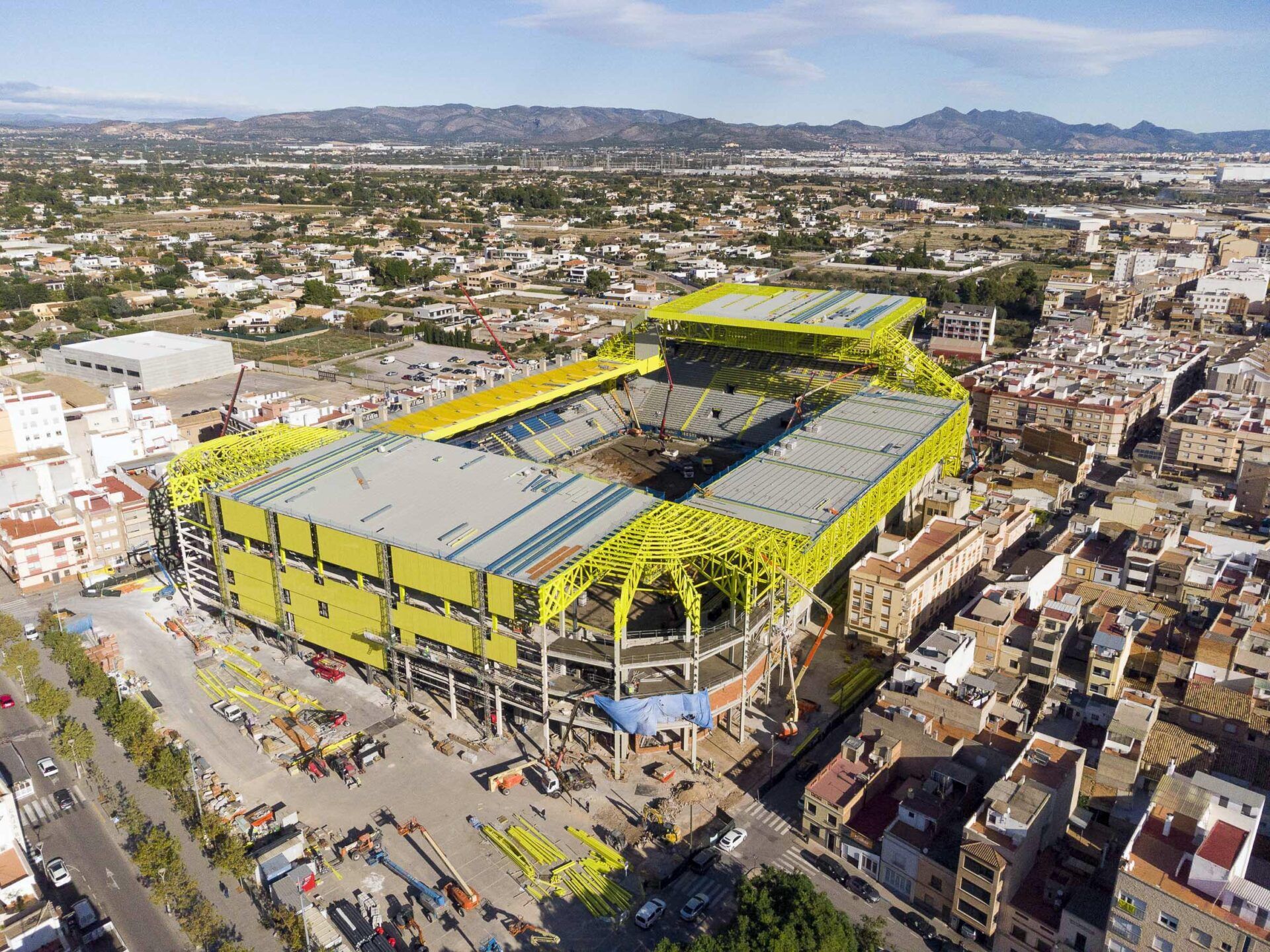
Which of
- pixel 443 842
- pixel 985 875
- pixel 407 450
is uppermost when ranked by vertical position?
pixel 407 450

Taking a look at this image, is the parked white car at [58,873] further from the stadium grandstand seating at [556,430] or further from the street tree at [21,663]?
the stadium grandstand seating at [556,430]

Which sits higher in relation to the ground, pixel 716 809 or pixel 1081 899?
pixel 1081 899

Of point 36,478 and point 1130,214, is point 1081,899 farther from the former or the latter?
point 1130,214

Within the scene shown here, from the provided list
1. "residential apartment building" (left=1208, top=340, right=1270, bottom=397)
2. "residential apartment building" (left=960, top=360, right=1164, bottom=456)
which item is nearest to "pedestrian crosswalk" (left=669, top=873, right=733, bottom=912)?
"residential apartment building" (left=960, top=360, right=1164, bottom=456)

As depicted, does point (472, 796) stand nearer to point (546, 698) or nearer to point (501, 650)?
point (546, 698)

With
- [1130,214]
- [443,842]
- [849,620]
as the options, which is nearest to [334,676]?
[443,842]

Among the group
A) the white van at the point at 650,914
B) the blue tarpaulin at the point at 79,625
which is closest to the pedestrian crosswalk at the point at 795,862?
the white van at the point at 650,914
